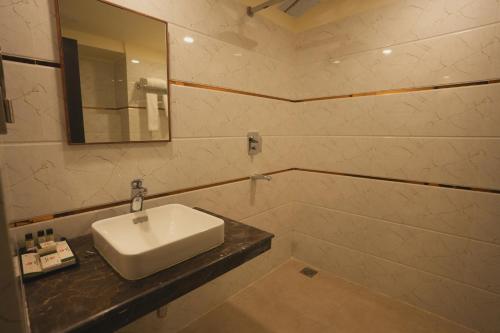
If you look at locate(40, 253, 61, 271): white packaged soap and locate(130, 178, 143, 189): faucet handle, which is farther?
locate(130, 178, 143, 189): faucet handle

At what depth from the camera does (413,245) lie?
5.51 feet

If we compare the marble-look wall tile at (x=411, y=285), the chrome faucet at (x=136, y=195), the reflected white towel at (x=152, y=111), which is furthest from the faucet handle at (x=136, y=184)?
the marble-look wall tile at (x=411, y=285)

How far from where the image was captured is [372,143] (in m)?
1.78

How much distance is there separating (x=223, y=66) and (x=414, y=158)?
54.2 inches

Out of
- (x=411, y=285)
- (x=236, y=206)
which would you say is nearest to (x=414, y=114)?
(x=411, y=285)

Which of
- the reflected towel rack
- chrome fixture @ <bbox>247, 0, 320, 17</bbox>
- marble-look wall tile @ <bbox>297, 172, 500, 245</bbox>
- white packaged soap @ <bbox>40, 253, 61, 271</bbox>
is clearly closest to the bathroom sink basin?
white packaged soap @ <bbox>40, 253, 61, 271</bbox>

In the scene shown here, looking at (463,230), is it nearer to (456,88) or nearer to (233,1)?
(456,88)

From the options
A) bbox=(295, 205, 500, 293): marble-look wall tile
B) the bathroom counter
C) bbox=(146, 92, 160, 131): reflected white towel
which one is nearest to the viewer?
the bathroom counter

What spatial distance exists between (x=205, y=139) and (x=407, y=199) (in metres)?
1.40

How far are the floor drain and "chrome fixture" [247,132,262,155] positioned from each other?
1.15 meters

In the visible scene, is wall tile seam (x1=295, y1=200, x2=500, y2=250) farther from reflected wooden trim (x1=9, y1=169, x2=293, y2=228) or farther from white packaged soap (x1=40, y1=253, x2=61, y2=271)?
white packaged soap (x1=40, y1=253, x2=61, y2=271)

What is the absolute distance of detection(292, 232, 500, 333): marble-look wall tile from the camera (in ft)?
4.90

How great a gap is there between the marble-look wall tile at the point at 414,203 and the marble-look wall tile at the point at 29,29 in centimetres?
184

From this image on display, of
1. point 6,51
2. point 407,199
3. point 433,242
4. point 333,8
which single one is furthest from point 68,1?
point 433,242
